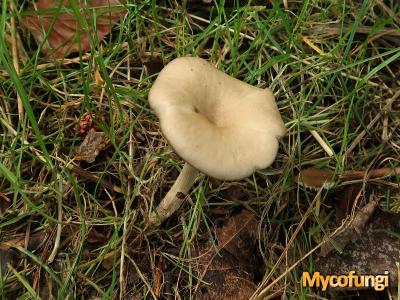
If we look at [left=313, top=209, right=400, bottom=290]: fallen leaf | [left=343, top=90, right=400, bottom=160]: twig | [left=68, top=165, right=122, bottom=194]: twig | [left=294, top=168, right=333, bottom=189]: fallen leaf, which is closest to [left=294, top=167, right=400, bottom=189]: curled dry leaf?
[left=294, top=168, right=333, bottom=189]: fallen leaf

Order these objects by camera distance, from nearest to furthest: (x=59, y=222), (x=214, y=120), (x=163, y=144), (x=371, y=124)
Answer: (x=214, y=120) → (x=59, y=222) → (x=163, y=144) → (x=371, y=124)

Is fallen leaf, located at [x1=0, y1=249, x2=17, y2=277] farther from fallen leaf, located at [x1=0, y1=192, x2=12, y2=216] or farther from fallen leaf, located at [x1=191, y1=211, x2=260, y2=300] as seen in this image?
fallen leaf, located at [x1=191, y1=211, x2=260, y2=300]

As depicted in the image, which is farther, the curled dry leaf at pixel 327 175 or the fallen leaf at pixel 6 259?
the curled dry leaf at pixel 327 175

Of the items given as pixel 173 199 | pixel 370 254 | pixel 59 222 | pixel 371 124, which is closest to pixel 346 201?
pixel 370 254

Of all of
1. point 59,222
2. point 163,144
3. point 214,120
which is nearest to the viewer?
point 214,120

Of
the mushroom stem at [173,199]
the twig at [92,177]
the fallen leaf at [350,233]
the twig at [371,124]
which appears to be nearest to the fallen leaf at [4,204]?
the twig at [92,177]

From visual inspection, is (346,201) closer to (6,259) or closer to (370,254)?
(370,254)

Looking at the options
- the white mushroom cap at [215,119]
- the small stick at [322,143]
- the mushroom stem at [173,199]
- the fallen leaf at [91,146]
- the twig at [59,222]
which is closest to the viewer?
the white mushroom cap at [215,119]

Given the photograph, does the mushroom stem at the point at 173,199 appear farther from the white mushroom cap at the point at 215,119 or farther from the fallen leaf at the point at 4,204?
the fallen leaf at the point at 4,204
